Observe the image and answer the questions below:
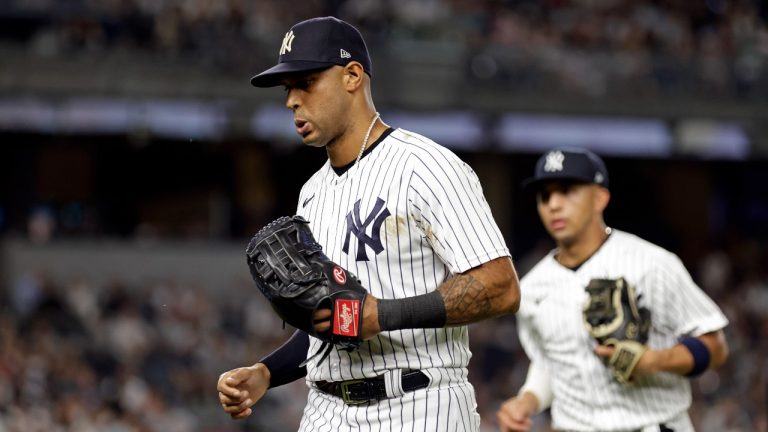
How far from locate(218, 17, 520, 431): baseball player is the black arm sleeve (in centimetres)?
13

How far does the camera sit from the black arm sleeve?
12.2ft

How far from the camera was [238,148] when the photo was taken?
18.4 m

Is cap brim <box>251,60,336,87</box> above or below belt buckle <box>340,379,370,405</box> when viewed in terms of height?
above

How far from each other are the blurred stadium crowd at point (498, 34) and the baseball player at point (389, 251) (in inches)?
453

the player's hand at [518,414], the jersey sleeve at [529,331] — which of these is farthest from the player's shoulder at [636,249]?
the player's hand at [518,414]

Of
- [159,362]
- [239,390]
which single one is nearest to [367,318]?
[239,390]

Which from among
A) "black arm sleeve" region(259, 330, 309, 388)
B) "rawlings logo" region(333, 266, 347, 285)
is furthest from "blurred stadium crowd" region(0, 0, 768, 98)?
"rawlings logo" region(333, 266, 347, 285)

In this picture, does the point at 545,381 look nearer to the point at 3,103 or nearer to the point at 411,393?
the point at 411,393

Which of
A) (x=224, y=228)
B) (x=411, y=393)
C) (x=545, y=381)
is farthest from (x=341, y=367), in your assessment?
(x=224, y=228)

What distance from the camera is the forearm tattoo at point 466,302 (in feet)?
10.4

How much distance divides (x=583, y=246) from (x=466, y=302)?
84.4 inches

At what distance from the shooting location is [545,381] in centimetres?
518

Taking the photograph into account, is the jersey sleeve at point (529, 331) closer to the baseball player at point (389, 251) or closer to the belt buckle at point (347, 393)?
the baseball player at point (389, 251)

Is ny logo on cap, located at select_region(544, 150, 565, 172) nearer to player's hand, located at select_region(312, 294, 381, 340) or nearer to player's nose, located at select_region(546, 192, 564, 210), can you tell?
player's nose, located at select_region(546, 192, 564, 210)
